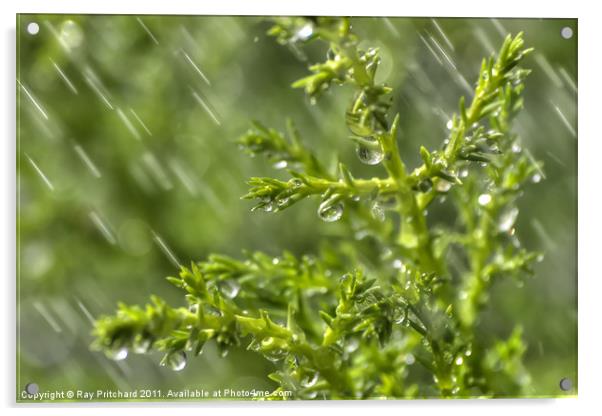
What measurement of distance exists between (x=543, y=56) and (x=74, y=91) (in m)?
0.96

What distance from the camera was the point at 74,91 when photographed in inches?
60.5

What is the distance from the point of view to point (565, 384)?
4.33ft

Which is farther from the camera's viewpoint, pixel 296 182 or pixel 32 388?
pixel 32 388

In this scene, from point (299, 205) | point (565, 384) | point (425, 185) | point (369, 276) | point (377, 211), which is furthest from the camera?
point (299, 205)

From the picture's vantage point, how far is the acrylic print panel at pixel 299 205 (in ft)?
3.03

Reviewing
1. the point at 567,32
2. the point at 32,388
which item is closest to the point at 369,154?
the point at 567,32

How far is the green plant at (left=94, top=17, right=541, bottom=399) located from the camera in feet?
2.74

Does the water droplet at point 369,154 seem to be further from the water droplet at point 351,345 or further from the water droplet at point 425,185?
the water droplet at point 351,345

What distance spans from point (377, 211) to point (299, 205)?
545mm

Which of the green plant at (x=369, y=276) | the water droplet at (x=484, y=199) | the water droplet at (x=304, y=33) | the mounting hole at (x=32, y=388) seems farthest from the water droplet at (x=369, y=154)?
the mounting hole at (x=32, y=388)

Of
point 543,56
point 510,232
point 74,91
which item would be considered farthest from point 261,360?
point 543,56

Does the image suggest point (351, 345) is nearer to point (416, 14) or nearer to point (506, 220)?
point (506, 220)

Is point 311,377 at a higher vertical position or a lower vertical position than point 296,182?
lower
